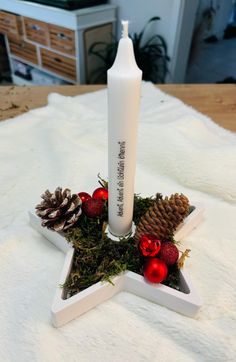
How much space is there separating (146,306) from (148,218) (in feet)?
0.40

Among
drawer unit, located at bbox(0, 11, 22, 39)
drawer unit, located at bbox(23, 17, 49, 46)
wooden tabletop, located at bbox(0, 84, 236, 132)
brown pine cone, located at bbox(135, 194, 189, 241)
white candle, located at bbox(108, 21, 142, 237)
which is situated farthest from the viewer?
drawer unit, located at bbox(0, 11, 22, 39)

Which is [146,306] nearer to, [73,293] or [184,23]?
[73,293]

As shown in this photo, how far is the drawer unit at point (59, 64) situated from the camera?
1712 millimetres

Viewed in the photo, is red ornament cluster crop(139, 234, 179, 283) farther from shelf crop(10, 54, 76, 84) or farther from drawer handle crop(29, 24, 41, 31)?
drawer handle crop(29, 24, 41, 31)

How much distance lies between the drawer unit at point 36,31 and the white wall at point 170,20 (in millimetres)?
403

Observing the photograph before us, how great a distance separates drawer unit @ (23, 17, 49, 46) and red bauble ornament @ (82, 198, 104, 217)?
1.51m

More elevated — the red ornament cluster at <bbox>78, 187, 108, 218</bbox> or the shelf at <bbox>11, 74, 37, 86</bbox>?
the red ornament cluster at <bbox>78, 187, 108, 218</bbox>

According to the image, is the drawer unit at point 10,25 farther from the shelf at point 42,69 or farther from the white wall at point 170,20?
the white wall at point 170,20

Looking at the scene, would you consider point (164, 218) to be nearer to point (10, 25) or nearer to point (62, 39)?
point (62, 39)

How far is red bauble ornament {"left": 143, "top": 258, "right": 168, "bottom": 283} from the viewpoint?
414 millimetres

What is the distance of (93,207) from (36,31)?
1.62 m

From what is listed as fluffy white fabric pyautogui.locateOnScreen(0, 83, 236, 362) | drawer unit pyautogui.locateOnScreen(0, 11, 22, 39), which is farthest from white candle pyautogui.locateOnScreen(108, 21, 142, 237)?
drawer unit pyautogui.locateOnScreen(0, 11, 22, 39)

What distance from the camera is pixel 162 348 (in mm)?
394

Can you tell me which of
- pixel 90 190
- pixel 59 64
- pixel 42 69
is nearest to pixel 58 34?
pixel 59 64
